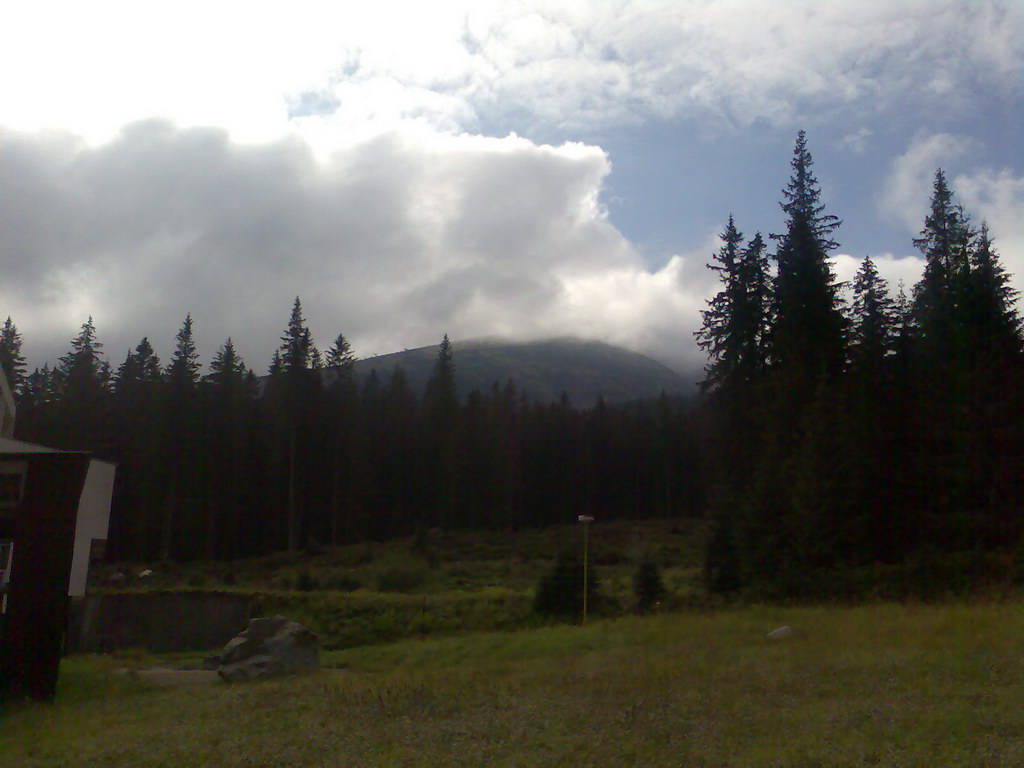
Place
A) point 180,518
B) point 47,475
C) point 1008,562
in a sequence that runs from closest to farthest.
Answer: point 47,475 < point 1008,562 < point 180,518

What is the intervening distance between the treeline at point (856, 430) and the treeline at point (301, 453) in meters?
30.3

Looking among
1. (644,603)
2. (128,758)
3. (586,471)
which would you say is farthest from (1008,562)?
(586,471)

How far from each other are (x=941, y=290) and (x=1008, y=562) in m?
13.3

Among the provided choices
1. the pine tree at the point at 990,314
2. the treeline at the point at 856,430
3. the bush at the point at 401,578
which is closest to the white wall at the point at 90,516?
the bush at the point at 401,578

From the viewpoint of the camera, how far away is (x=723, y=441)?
114 feet

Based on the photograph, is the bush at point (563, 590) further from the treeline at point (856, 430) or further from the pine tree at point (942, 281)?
the pine tree at point (942, 281)

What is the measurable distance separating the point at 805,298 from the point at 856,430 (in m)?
6.59

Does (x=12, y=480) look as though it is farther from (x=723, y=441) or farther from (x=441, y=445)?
(x=441, y=445)

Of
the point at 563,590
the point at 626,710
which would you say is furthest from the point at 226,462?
the point at 626,710

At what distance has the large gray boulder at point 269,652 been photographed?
18.4m

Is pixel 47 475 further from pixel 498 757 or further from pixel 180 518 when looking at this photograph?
pixel 180 518

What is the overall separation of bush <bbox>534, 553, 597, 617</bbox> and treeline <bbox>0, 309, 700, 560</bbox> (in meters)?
27.4

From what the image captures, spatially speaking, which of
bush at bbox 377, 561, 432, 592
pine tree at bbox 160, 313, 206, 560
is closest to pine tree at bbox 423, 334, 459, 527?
pine tree at bbox 160, 313, 206, 560

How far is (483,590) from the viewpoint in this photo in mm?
34125
